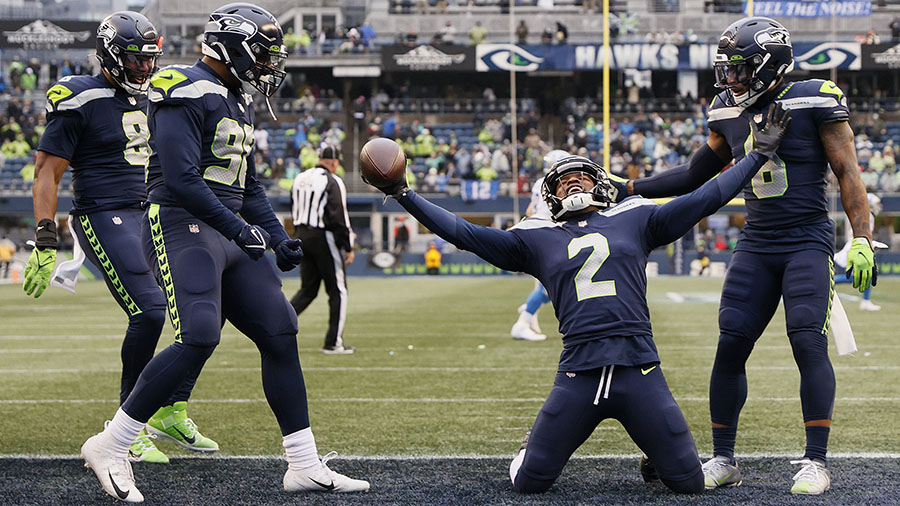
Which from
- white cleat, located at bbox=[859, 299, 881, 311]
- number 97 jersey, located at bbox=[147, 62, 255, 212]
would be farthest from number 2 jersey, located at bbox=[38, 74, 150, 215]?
white cleat, located at bbox=[859, 299, 881, 311]

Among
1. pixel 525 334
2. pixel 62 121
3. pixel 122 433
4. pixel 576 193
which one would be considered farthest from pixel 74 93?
pixel 525 334

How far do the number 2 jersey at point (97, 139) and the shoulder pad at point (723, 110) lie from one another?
2.64 metres

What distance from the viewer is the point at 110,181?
4926mm

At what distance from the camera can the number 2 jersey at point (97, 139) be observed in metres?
4.81

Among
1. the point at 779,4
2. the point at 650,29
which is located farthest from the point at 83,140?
the point at 650,29

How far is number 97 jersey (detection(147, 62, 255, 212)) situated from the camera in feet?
13.0

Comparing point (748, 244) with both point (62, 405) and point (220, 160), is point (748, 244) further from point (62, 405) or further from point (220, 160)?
point (62, 405)

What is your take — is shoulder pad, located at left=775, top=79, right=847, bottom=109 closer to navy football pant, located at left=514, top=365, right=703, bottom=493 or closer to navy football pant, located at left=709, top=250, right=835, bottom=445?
navy football pant, located at left=709, top=250, right=835, bottom=445

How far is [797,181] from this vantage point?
14.3 ft

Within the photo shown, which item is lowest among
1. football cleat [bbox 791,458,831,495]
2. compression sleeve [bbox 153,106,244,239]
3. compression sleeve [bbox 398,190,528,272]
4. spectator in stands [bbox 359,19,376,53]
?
spectator in stands [bbox 359,19,376,53]

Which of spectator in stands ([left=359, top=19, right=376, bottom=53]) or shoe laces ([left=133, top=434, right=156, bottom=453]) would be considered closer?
shoe laces ([left=133, top=434, right=156, bottom=453])

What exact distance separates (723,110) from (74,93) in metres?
2.91

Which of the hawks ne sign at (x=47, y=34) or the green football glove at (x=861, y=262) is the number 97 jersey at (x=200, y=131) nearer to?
the green football glove at (x=861, y=262)

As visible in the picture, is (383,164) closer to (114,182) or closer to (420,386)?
(114,182)
